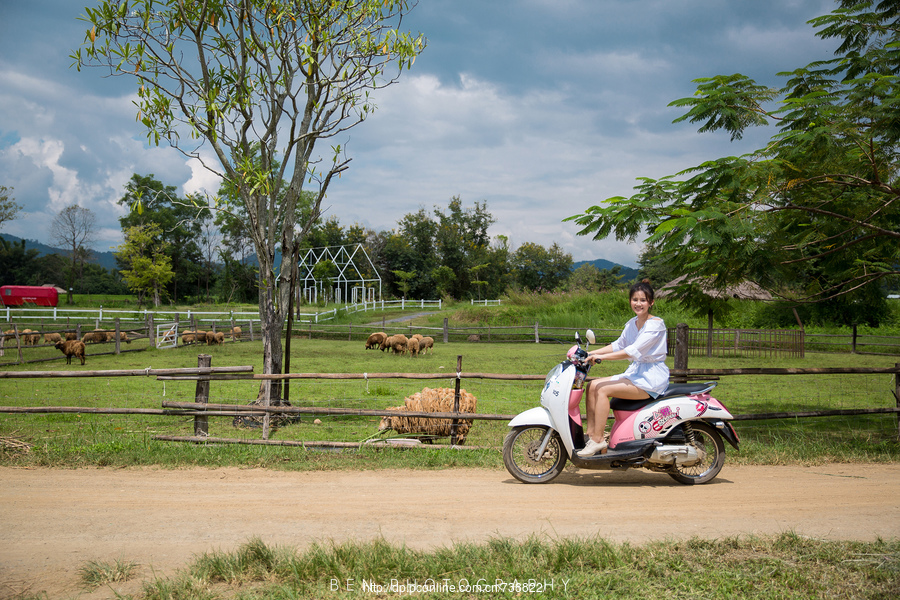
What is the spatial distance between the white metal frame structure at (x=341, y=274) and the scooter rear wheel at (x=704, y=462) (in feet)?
142

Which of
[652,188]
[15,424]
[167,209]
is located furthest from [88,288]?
[652,188]

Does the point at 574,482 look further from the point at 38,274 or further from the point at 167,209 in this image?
the point at 38,274

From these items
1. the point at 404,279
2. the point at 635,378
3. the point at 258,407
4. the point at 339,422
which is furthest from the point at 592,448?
the point at 404,279

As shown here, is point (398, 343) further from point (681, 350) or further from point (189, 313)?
point (681, 350)

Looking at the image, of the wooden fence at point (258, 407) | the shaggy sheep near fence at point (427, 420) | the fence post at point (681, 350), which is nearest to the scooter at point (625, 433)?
the wooden fence at point (258, 407)

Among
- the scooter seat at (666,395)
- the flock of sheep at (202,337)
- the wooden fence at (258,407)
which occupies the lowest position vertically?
the flock of sheep at (202,337)

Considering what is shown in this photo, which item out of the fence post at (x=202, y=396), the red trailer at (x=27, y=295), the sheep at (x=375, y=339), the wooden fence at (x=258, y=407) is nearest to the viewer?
the wooden fence at (x=258, y=407)

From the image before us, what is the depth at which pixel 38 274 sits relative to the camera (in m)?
58.6

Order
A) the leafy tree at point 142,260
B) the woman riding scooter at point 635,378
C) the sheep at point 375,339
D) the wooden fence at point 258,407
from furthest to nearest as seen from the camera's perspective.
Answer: the leafy tree at point 142,260
the sheep at point 375,339
the wooden fence at point 258,407
the woman riding scooter at point 635,378

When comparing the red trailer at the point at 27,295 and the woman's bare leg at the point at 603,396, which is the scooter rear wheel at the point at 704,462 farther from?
the red trailer at the point at 27,295

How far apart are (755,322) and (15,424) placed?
1292 inches

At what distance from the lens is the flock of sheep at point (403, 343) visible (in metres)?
21.1

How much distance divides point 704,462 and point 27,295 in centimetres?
5160

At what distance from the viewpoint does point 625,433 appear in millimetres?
5090
